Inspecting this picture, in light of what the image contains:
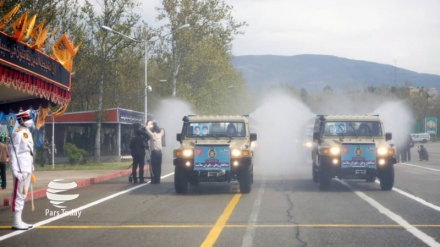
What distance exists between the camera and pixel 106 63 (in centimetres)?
4253

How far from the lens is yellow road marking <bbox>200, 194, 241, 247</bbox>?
10.5 m

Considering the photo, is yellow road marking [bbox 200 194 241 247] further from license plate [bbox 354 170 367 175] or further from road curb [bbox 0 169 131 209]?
road curb [bbox 0 169 131 209]

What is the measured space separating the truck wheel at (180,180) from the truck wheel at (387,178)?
5.63 metres

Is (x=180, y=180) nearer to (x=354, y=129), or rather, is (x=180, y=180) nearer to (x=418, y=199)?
(x=354, y=129)

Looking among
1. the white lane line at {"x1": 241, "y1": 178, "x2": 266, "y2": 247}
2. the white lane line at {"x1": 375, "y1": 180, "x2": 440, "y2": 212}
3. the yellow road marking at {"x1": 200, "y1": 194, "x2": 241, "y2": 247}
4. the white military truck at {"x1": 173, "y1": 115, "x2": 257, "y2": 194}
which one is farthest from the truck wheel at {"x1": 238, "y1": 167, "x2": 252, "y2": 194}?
the white lane line at {"x1": 375, "y1": 180, "x2": 440, "y2": 212}

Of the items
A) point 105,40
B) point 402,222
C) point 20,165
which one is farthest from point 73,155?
point 402,222

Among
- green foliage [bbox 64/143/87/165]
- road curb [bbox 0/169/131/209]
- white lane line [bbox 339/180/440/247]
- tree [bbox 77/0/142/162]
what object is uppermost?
tree [bbox 77/0/142/162]

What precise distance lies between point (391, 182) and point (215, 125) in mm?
5323

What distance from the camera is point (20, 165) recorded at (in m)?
12.0

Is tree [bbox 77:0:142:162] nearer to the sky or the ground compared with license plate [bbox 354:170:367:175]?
nearer to the sky

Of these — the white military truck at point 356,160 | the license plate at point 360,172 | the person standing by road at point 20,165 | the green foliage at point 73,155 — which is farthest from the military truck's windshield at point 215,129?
the green foliage at point 73,155

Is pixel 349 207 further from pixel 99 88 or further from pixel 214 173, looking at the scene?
pixel 99 88

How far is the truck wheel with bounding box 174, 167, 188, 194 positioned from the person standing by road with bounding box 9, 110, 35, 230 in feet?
21.3

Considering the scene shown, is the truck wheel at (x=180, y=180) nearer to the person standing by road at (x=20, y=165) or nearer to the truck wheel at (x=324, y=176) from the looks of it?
the truck wheel at (x=324, y=176)
